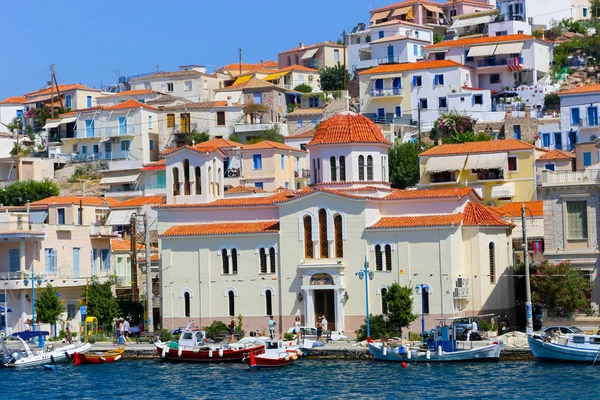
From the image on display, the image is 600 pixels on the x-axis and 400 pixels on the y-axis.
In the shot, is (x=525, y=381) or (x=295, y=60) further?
(x=295, y=60)

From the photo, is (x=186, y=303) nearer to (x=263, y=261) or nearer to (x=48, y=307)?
(x=263, y=261)

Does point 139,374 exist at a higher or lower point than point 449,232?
lower

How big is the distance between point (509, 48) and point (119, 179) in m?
30.6

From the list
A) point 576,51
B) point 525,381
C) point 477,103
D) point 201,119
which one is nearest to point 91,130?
point 201,119

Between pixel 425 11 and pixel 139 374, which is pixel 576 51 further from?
pixel 139 374

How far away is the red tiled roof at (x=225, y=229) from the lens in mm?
63031

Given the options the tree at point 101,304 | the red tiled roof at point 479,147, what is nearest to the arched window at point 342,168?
the tree at point 101,304

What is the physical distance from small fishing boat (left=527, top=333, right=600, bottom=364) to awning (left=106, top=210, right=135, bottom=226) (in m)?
34.6

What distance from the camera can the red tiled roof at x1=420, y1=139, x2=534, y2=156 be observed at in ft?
261

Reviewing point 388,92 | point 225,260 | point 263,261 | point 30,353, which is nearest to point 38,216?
point 225,260

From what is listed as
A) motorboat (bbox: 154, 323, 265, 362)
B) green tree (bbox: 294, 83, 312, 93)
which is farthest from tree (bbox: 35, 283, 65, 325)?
green tree (bbox: 294, 83, 312, 93)

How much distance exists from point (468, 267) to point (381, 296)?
4.29 meters

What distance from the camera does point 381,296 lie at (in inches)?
2378

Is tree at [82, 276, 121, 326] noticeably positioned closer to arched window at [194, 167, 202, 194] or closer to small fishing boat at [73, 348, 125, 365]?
arched window at [194, 167, 202, 194]
